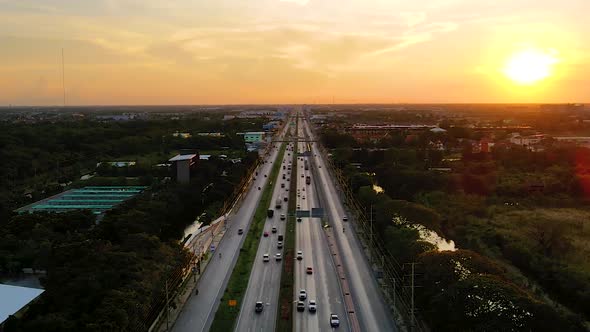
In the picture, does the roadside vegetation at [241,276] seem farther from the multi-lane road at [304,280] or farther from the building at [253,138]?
the building at [253,138]

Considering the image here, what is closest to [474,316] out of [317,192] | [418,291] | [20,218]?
[418,291]

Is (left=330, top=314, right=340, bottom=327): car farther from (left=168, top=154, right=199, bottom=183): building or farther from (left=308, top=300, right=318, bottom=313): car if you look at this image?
(left=168, top=154, right=199, bottom=183): building

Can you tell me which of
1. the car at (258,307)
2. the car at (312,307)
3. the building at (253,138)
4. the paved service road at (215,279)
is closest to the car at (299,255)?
Answer: the paved service road at (215,279)

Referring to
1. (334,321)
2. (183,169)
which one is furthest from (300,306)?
(183,169)

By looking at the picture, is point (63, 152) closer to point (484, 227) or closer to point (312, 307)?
point (484, 227)

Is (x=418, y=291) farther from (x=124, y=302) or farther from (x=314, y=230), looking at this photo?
(x=314, y=230)
